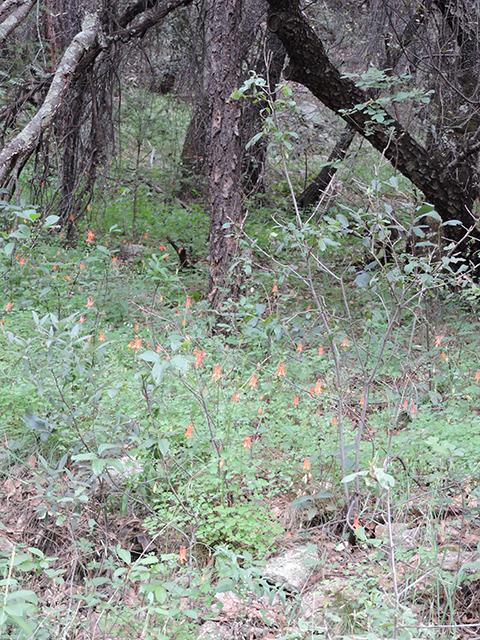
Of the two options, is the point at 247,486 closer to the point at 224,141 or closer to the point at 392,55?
the point at 224,141

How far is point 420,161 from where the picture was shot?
5773mm

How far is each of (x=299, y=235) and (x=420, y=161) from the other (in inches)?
148

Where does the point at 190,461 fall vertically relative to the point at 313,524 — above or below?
above

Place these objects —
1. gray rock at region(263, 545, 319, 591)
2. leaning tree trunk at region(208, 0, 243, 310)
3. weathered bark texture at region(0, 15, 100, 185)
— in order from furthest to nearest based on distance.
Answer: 1. leaning tree trunk at region(208, 0, 243, 310)
2. weathered bark texture at region(0, 15, 100, 185)
3. gray rock at region(263, 545, 319, 591)

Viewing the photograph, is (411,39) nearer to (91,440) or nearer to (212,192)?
(212,192)

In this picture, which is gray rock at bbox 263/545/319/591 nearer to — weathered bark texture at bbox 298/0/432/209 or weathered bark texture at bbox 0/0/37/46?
weathered bark texture at bbox 298/0/432/209

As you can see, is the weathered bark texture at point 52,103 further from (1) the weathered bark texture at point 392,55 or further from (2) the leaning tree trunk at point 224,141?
(1) the weathered bark texture at point 392,55

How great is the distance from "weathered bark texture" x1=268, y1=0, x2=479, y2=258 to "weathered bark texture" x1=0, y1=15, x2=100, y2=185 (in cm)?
175

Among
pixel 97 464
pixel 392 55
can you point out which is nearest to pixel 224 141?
pixel 392 55

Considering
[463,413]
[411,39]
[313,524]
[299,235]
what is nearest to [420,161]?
[411,39]

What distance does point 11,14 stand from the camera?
4609mm

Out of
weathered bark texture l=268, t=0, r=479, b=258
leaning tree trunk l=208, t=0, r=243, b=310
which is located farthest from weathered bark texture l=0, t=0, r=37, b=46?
weathered bark texture l=268, t=0, r=479, b=258

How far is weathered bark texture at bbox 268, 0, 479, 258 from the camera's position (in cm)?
532

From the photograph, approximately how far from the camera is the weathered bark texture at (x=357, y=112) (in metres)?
5.32
